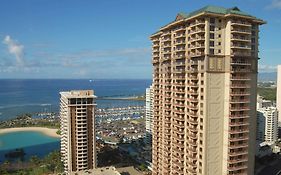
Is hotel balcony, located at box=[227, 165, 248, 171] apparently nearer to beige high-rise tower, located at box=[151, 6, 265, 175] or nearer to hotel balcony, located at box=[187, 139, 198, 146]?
beige high-rise tower, located at box=[151, 6, 265, 175]

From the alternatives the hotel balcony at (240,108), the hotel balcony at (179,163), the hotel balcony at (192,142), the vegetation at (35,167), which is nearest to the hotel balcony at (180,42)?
the hotel balcony at (240,108)

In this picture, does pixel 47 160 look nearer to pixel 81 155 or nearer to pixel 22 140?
pixel 81 155

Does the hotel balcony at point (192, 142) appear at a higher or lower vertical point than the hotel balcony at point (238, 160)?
higher

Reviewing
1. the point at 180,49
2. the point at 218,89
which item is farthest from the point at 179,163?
the point at 180,49

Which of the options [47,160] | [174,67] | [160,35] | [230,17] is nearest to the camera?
[230,17]

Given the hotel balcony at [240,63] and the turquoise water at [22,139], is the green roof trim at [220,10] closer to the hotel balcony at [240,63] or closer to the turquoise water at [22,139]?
the hotel balcony at [240,63]

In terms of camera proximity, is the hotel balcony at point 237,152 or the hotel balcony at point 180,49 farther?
the hotel balcony at point 180,49

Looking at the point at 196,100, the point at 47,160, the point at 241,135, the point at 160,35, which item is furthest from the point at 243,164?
the point at 47,160
